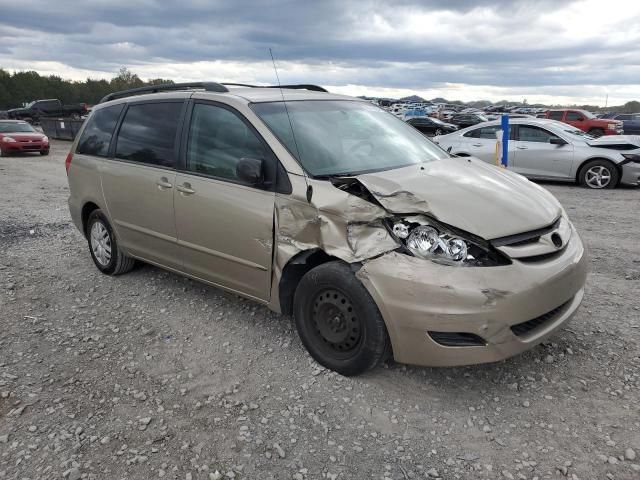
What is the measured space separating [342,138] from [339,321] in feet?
4.62

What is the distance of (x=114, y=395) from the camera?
3.13 metres

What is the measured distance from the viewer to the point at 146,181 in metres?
4.27

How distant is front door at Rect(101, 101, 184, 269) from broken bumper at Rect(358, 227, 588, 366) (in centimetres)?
202

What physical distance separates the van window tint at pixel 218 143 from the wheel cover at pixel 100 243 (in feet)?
5.52

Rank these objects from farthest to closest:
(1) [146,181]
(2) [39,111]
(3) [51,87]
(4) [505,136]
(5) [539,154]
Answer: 1. (3) [51,87]
2. (2) [39,111]
3. (5) [539,154]
4. (4) [505,136]
5. (1) [146,181]

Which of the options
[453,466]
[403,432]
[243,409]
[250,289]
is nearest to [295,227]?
[250,289]

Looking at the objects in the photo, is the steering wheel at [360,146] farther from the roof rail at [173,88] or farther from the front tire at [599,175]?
the front tire at [599,175]

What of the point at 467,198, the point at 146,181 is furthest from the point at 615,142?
the point at 146,181

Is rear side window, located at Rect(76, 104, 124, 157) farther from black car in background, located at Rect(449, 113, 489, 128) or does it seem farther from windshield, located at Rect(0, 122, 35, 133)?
black car in background, located at Rect(449, 113, 489, 128)

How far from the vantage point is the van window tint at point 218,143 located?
141 inches

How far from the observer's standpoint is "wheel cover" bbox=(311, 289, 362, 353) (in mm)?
3055

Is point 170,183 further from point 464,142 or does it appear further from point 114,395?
point 464,142

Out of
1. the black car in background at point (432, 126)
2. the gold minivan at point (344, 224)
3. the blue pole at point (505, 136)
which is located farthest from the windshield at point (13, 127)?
the blue pole at point (505, 136)

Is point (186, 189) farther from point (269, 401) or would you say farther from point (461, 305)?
point (461, 305)
